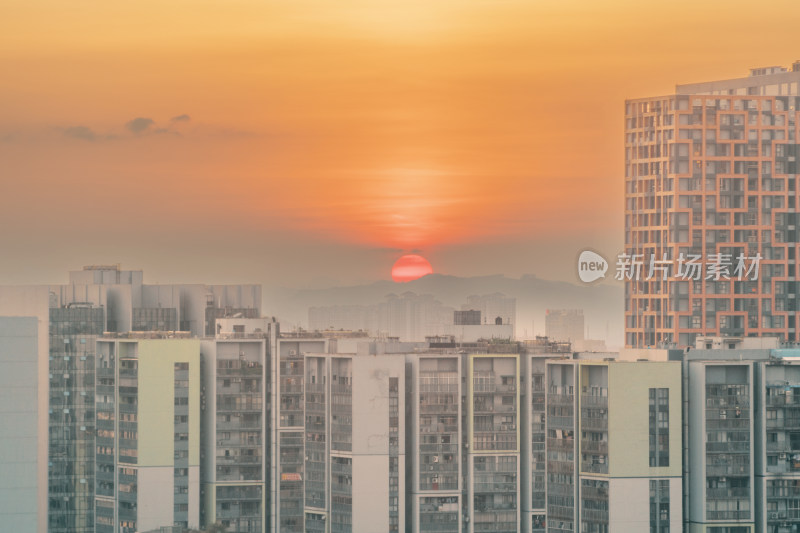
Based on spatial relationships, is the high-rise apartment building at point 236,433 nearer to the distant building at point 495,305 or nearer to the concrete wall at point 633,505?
the distant building at point 495,305

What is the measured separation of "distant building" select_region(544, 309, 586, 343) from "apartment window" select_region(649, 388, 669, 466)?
3444cm

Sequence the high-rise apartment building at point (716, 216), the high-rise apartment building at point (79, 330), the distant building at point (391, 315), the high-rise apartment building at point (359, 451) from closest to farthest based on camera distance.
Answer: the high-rise apartment building at point (359, 451) → the high-rise apartment building at point (79, 330) → the distant building at point (391, 315) → the high-rise apartment building at point (716, 216)

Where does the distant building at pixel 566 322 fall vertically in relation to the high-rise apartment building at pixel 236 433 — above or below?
above

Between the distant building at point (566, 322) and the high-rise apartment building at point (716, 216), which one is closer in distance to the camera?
the high-rise apartment building at point (716, 216)

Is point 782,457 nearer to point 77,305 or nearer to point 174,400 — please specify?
point 174,400

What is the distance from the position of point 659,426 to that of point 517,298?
29479 millimetres

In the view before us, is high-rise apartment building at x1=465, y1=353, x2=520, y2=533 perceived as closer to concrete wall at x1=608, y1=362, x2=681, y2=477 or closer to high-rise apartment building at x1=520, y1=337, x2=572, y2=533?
high-rise apartment building at x1=520, y1=337, x2=572, y2=533

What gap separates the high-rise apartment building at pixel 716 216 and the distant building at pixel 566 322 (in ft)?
15.0

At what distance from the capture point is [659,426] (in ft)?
164

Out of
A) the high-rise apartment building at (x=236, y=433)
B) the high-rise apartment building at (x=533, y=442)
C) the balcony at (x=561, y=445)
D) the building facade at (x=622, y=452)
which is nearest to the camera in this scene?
the building facade at (x=622, y=452)

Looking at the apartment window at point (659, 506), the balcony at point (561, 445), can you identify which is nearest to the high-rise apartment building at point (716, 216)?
the balcony at point (561, 445)

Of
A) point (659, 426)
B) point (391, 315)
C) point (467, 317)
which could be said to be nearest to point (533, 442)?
point (659, 426)

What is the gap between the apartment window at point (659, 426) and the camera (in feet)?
163

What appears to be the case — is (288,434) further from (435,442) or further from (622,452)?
(622,452)
